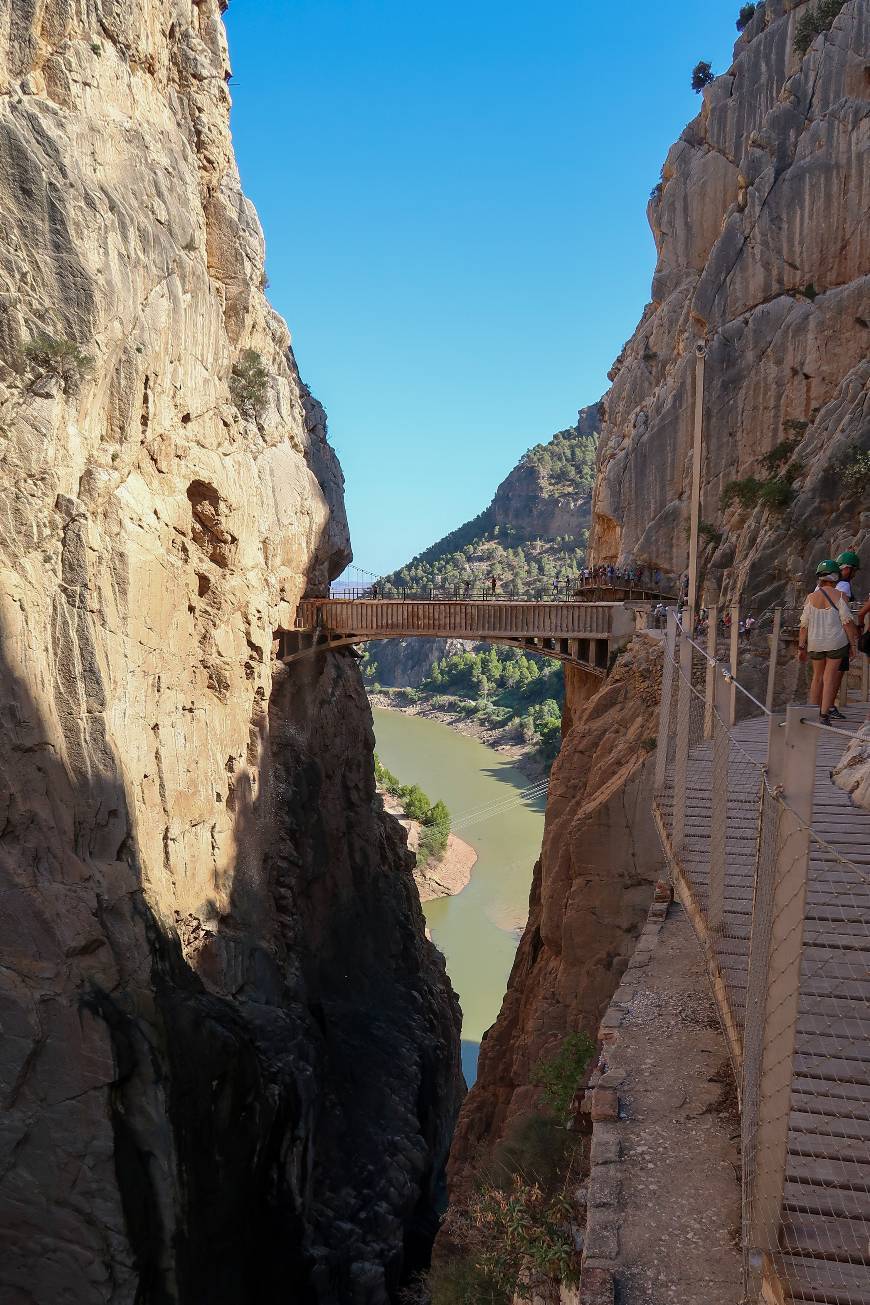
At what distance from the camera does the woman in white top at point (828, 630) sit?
8203 mm

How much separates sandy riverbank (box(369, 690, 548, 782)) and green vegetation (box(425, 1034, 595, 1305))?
56.1m

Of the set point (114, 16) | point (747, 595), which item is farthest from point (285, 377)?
point (747, 595)

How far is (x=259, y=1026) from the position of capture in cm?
1711

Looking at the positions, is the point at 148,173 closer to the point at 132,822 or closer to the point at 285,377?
the point at 285,377

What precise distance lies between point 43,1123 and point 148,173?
50.4ft

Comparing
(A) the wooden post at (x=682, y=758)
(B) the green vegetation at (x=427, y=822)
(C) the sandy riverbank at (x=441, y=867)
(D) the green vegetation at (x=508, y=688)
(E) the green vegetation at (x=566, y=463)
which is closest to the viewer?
(A) the wooden post at (x=682, y=758)

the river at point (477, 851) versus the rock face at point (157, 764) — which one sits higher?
the rock face at point (157, 764)

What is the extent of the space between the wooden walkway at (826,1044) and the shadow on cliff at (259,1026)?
9.92 m

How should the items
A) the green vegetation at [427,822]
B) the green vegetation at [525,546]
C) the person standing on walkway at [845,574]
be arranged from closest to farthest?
the person standing on walkway at [845,574] < the green vegetation at [427,822] < the green vegetation at [525,546]

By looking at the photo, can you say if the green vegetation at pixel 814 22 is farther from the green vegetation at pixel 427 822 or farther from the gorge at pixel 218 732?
the green vegetation at pixel 427 822

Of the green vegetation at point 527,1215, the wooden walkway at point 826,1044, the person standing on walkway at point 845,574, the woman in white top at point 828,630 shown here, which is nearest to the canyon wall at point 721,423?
the green vegetation at point 527,1215

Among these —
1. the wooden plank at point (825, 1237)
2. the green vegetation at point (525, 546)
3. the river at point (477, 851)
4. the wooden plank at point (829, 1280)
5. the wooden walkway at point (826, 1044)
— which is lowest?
the river at point (477, 851)

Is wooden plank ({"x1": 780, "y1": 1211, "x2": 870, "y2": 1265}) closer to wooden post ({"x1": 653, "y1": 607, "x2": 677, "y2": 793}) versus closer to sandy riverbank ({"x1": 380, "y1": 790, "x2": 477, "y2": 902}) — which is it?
wooden post ({"x1": 653, "y1": 607, "x2": 677, "y2": 793})

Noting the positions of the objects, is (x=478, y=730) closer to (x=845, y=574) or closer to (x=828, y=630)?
(x=845, y=574)
